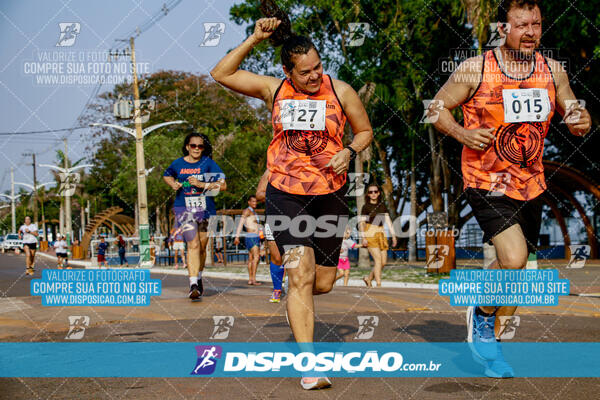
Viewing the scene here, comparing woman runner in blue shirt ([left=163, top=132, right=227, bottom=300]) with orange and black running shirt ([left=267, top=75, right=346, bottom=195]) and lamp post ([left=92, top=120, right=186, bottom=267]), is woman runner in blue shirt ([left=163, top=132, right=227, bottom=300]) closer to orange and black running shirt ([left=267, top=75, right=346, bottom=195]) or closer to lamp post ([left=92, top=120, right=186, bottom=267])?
orange and black running shirt ([left=267, top=75, right=346, bottom=195])

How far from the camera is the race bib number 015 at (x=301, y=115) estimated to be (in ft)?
13.5

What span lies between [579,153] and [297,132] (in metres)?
23.9

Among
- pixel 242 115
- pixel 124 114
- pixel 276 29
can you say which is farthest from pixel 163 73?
pixel 276 29

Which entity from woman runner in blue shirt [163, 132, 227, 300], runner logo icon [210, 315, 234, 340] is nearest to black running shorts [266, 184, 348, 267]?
runner logo icon [210, 315, 234, 340]

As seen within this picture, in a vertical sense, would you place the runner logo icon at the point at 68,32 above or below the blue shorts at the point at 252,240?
above

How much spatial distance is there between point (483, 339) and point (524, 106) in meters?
1.47

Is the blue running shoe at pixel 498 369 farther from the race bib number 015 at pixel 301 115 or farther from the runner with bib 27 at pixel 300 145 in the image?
the race bib number 015 at pixel 301 115

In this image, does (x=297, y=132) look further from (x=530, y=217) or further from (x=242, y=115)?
(x=242, y=115)

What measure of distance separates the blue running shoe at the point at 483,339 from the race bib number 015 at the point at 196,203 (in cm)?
466

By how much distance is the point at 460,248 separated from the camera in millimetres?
36625

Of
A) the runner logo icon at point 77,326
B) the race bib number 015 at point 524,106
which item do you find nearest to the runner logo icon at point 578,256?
the runner logo icon at point 77,326

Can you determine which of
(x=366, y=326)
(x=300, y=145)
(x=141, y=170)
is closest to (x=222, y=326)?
(x=366, y=326)

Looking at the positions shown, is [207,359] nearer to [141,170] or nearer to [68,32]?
[68,32]

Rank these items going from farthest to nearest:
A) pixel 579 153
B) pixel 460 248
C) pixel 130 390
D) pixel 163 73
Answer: pixel 460 248 → pixel 163 73 → pixel 579 153 → pixel 130 390
